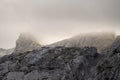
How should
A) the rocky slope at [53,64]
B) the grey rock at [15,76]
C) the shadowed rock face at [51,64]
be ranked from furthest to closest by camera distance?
the grey rock at [15,76], the shadowed rock face at [51,64], the rocky slope at [53,64]

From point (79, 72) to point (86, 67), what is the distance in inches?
103

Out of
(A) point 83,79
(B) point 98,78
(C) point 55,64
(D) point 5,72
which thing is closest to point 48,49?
(C) point 55,64

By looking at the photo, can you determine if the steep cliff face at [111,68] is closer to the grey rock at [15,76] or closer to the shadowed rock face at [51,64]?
the shadowed rock face at [51,64]

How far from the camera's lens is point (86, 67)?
63.8 m

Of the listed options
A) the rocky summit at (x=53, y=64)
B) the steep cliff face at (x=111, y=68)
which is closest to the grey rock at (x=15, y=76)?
the rocky summit at (x=53, y=64)

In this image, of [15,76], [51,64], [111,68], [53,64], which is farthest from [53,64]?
[111,68]

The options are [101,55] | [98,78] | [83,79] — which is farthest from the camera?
[101,55]

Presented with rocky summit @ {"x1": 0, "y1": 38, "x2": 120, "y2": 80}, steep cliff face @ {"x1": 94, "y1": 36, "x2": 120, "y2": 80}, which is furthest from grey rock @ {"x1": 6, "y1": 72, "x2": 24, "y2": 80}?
steep cliff face @ {"x1": 94, "y1": 36, "x2": 120, "y2": 80}

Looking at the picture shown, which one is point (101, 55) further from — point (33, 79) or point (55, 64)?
point (33, 79)

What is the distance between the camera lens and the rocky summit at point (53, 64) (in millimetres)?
62750

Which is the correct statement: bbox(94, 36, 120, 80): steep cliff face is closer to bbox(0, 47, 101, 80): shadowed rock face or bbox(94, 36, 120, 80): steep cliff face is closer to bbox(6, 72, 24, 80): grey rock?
bbox(0, 47, 101, 80): shadowed rock face

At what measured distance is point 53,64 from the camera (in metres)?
67.9

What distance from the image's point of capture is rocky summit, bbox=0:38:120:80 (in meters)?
62.8

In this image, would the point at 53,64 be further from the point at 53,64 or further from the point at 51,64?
the point at 51,64
